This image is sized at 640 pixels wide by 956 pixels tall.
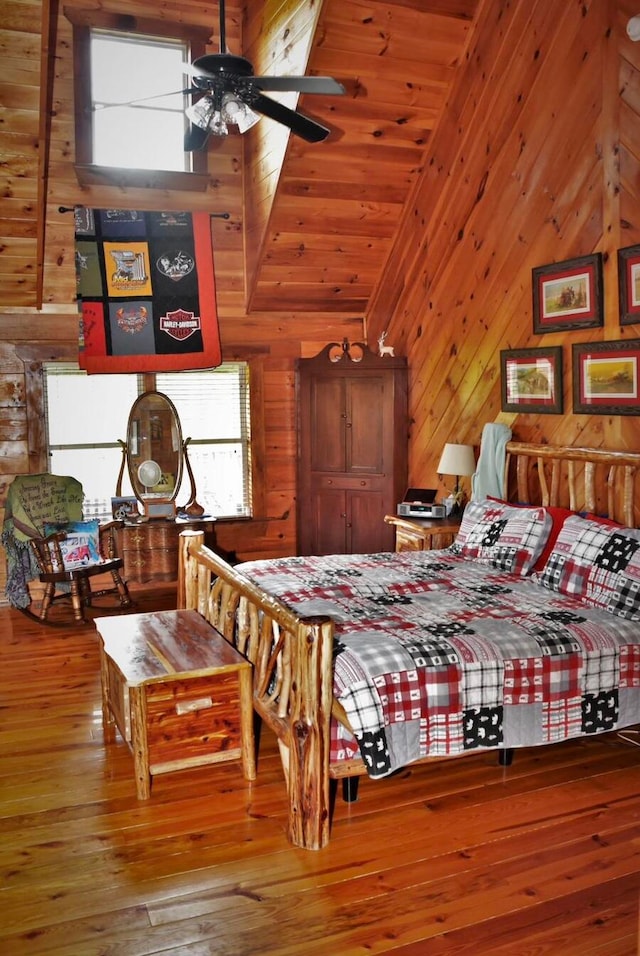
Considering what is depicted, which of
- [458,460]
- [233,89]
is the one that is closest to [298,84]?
[233,89]

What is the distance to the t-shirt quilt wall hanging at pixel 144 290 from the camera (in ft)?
18.8

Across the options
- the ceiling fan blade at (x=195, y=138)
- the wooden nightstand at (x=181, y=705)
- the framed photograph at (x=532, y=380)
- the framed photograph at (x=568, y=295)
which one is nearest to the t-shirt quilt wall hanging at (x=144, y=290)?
the ceiling fan blade at (x=195, y=138)

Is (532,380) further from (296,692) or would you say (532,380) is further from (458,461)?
(296,692)

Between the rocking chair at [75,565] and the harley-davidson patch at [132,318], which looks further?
the harley-davidson patch at [132,318]

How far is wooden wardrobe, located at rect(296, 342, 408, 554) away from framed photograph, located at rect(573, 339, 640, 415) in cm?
192

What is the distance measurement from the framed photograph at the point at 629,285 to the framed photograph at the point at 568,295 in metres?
0.17

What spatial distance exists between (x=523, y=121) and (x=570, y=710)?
3202mm

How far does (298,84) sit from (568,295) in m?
1.78

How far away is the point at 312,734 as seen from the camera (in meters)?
2.74

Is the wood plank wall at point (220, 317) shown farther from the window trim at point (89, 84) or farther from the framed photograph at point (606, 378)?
the framed photograph at point (606, 378)

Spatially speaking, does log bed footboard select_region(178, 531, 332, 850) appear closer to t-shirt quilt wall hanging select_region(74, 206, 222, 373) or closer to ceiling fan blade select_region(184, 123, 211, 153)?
ceiling fan blade select_region(184, 123, 211, 153)

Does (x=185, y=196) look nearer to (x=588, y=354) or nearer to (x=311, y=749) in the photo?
(x=588, y=354)

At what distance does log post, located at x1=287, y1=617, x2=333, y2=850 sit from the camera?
2725mm

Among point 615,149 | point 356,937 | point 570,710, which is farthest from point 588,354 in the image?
point 356,937
